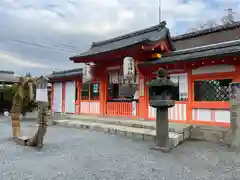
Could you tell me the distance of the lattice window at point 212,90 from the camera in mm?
7520

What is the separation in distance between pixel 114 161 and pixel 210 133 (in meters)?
3.67

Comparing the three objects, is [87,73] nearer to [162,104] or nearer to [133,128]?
[133,128]

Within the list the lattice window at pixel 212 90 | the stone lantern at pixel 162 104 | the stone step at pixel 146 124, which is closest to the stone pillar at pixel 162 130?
the stone lantern at pixel 162 104

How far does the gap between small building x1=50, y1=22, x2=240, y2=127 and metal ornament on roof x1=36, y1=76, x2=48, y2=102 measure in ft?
12.1

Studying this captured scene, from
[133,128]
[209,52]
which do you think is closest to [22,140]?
[133,128]

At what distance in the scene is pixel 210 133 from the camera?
23.4 feet

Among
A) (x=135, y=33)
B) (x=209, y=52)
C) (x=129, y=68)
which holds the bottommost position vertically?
(x=129, y=68)

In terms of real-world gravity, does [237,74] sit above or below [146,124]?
above

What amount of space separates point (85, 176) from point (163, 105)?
2792 millimetres

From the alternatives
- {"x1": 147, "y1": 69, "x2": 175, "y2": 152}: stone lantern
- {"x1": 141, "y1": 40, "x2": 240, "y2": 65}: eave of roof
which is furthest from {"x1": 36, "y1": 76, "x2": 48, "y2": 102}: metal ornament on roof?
{"x1": 141, "y1": 40, "x2": 240, "y2": 65}: eave of roof

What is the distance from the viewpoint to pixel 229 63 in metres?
7.18

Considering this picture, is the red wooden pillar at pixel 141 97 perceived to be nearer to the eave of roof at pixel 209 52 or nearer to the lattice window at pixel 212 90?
the eave of roof at pixel 209 52

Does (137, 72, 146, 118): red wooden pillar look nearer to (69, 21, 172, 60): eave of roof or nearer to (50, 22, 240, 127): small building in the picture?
(50, 22, 240, 127): small building

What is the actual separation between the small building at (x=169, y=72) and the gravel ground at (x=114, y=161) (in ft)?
5.52
